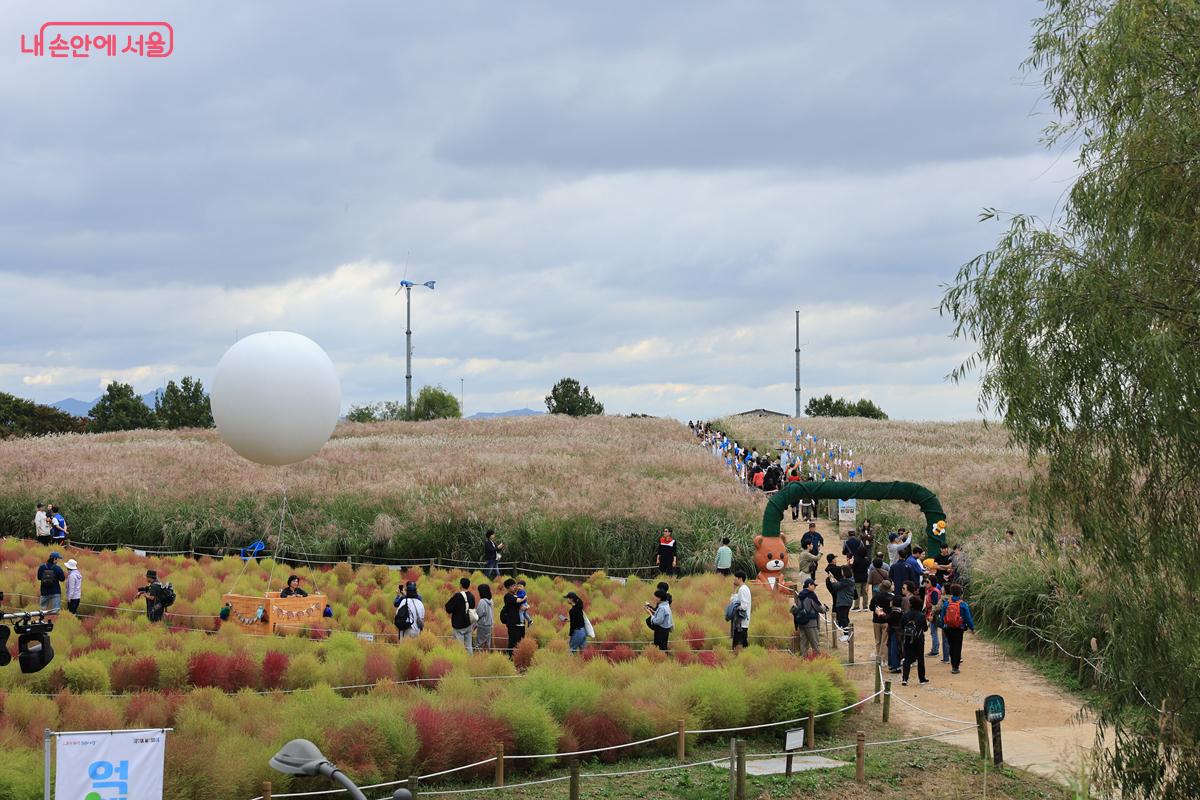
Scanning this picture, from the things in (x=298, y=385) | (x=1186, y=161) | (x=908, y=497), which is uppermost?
(x=1186, y=161)

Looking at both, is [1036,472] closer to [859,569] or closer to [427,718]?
[427,718]

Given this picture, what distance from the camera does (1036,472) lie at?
12.1 metres

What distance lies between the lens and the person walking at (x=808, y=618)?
19.4 metres

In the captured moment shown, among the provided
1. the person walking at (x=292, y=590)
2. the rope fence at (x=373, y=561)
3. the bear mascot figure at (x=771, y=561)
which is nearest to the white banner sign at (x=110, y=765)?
the person walking at (x=292, y=590)

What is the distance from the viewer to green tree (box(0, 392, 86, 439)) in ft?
262

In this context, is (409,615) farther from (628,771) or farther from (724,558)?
(724,558)

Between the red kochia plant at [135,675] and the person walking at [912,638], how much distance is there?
12.5 meters

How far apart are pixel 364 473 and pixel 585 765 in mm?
24570

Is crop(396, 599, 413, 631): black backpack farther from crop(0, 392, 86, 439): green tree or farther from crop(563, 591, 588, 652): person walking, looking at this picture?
crop(0, 392, 86, 439): green tree

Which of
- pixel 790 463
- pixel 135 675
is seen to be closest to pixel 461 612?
pixel 135 675

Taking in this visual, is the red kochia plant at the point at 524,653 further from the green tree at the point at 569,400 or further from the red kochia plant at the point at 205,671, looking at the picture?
the green tree at the point at 569,400

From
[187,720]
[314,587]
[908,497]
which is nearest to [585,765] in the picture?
[187,720]

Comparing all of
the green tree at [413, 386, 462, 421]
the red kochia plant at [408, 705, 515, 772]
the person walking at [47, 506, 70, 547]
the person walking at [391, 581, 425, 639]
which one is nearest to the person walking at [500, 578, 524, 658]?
the person walking at [391, 581, 425, 639]

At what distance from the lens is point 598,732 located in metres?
14.8
